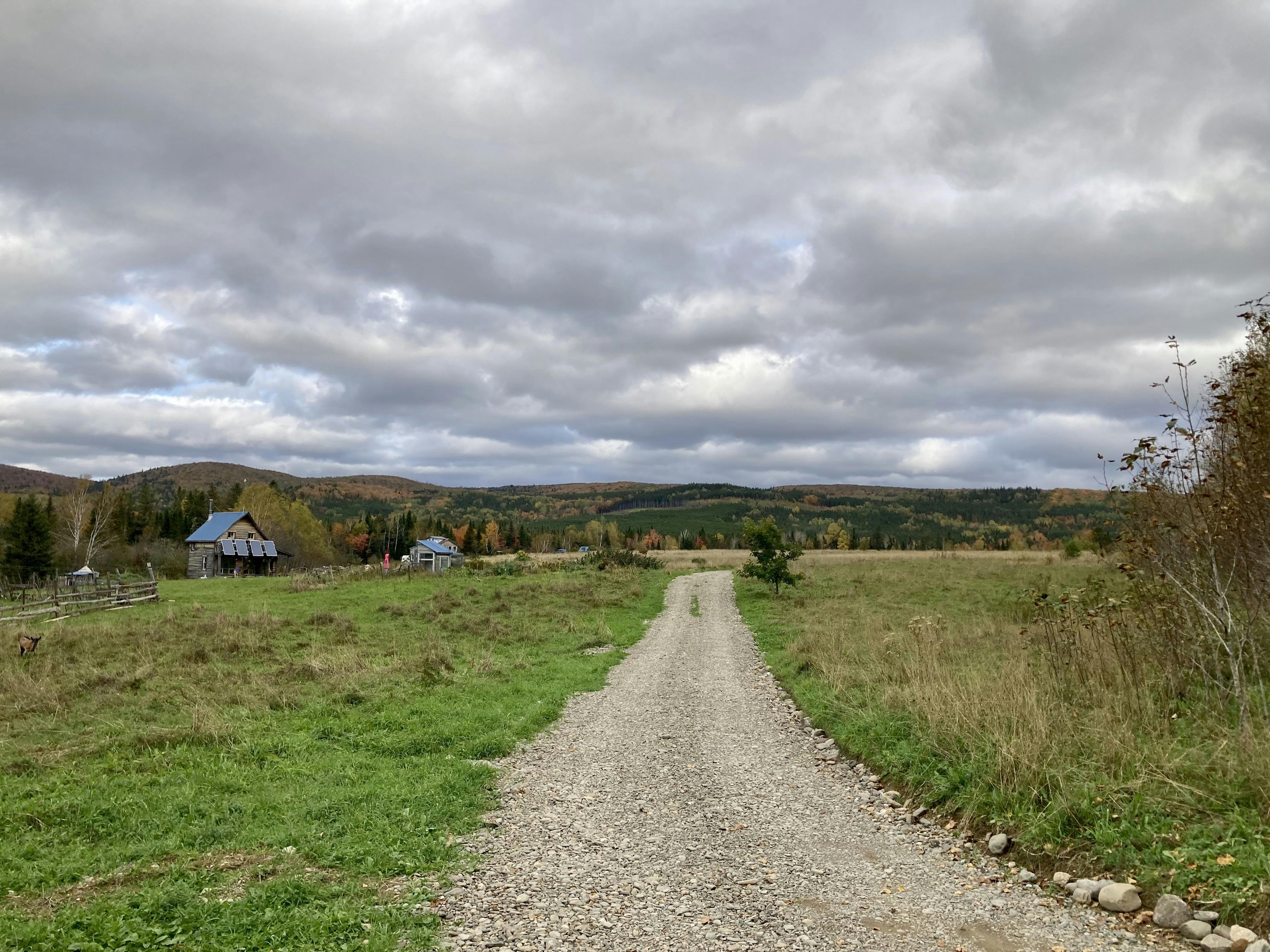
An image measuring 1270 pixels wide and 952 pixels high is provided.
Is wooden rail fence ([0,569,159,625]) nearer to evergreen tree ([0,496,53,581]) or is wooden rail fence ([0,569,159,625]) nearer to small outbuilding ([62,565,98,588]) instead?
small outbuilding ([62,565,98,588])

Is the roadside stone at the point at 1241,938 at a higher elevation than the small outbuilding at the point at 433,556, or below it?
higher

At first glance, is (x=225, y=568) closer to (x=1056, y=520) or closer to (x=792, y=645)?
(x=792, y=645)

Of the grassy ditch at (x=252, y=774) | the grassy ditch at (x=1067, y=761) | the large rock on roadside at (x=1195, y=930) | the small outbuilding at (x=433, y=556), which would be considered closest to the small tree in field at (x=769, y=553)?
the grassy ditch at (x=252, y=774)

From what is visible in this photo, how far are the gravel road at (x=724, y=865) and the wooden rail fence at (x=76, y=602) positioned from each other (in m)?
28.3

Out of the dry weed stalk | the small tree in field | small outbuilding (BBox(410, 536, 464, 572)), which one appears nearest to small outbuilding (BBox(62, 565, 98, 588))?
small outbuilding (BBox(410, 536, 464, 572))

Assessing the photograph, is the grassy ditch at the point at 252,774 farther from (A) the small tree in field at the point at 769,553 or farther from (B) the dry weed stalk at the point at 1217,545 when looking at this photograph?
(A) the small tree in field at the point at 769,553

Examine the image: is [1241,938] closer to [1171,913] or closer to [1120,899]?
[1171,913]

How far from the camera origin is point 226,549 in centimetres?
6531

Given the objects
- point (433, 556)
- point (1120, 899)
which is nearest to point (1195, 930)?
point (1120, 899)

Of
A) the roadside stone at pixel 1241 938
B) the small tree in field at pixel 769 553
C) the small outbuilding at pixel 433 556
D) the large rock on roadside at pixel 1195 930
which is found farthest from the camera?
the small outbuilding at pixel 433 556

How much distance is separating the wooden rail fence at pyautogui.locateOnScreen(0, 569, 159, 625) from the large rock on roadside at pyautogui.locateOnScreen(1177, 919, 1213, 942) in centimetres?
3385

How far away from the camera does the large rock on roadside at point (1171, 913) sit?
5.08 metres

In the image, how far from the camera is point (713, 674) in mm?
16891

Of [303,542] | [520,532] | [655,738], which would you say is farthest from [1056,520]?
[655,738]
